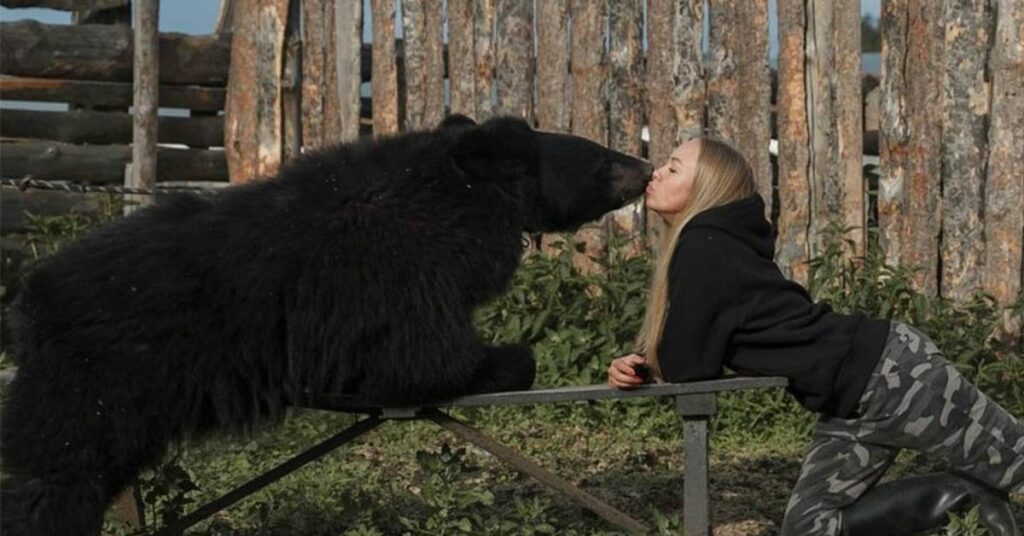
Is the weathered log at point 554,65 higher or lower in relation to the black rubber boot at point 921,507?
higher

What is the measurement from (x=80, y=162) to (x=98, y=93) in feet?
1.56

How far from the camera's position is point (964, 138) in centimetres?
844

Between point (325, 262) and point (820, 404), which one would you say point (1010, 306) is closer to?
point (820, 404)

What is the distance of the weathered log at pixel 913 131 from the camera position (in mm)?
8539

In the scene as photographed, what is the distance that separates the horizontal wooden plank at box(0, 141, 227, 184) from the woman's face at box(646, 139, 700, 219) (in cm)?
652

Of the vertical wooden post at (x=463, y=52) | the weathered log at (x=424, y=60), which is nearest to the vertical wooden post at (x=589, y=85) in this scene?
the vertical wooden post at (x=463, y=52)

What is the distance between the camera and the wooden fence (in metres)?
8.45

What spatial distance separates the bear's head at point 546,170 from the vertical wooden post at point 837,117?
2406 mm

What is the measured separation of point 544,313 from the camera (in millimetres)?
8984

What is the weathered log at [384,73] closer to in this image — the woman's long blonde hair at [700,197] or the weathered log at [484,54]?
the weathered log at [484,54]

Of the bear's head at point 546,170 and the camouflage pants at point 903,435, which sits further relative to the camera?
the bear's head at point 546,170

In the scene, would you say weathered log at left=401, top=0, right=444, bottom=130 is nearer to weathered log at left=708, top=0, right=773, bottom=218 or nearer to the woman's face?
weathered log at left=708, top=0, right=773, bottom=218

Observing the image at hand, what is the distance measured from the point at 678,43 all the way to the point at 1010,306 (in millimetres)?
2202

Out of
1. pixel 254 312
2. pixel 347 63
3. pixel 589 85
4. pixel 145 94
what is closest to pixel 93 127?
pixel 145 94
